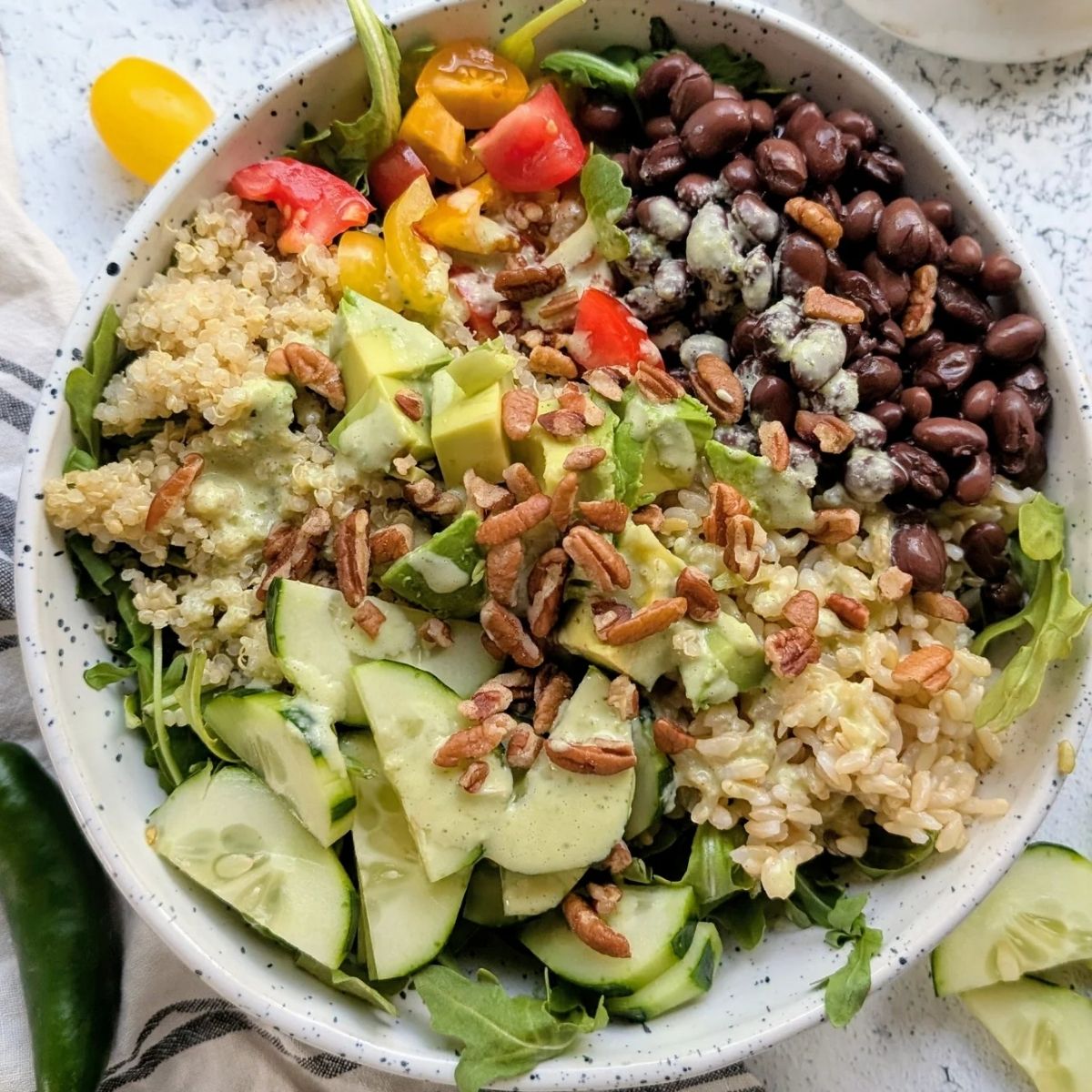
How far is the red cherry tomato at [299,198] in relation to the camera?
166 centimetres

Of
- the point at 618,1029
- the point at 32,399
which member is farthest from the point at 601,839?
the point at 32,399

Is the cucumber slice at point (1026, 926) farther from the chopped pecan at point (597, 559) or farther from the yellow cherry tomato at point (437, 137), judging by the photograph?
the yellow cherry tomato at point (437, 137)

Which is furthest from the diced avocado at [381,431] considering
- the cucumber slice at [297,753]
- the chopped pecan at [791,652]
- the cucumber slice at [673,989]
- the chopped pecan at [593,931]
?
the cucumber slice at [673,989]

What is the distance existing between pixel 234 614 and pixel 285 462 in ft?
0.76

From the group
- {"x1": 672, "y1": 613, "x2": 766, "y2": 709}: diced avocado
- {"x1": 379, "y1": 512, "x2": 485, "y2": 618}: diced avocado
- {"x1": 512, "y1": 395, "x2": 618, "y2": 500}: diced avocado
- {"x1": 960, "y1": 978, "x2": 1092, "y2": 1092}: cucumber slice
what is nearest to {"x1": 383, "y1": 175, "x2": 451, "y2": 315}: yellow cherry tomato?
{"x1": 512, "y1": 395, "x2": 618, "y2": 500}: diced avocado

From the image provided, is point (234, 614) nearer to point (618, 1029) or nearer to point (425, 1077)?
point (425, 1077)

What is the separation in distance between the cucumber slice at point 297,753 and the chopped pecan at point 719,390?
73 cm

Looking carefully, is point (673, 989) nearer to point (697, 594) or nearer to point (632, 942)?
point (632, 942)

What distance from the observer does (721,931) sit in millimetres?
1673

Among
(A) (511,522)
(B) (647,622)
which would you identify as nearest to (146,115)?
(A) (511,522)

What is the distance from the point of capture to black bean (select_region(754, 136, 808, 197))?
1.64m

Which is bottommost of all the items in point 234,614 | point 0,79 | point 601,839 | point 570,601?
point 601,839

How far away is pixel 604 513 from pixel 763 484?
0.93 feet

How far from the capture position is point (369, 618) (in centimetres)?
150
